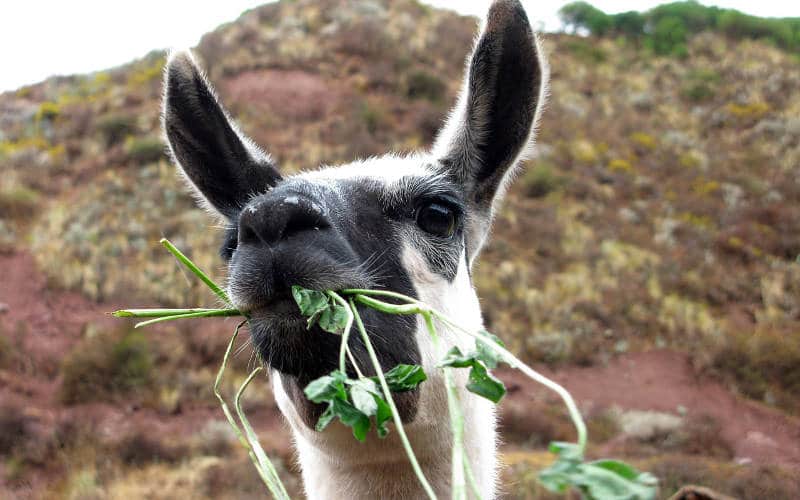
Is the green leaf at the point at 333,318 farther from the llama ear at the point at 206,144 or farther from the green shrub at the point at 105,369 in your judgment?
the green shrub at the point at 105,369

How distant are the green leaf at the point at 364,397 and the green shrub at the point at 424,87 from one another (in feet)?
105

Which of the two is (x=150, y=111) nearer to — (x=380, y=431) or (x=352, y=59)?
(x=352, y=59)

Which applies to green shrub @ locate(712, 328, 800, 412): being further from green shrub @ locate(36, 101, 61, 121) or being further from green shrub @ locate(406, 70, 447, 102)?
green shrub @ locate(36, 101, 61, 121)

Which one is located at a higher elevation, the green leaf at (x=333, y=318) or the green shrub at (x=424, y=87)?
the green shrub at (x=424, y=87)

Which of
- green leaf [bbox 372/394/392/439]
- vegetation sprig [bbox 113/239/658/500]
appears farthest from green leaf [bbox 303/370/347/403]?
green leaf [bbox 372/394/392/439]

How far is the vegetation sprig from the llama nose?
219 millimetres

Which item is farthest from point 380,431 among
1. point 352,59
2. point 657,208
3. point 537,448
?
point 352,59

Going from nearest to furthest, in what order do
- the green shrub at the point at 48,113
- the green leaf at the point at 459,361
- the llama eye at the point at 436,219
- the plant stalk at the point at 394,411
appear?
the plant stalk at the point at 394,411, the green leaf at the point at 459,361, the llama eye at the point at 436,219, the green shrub at the point at 48,113

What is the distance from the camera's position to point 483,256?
2258 centimetres

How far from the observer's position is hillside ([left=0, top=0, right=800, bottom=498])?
1145cm

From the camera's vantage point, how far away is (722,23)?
5025cm

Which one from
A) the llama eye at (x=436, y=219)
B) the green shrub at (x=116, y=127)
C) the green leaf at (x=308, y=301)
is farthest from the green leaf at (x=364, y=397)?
the green shrub at (x=116, y=127)

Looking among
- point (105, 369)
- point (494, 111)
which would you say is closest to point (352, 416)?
point (494, 111)

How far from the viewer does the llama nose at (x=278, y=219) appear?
6.77ft
